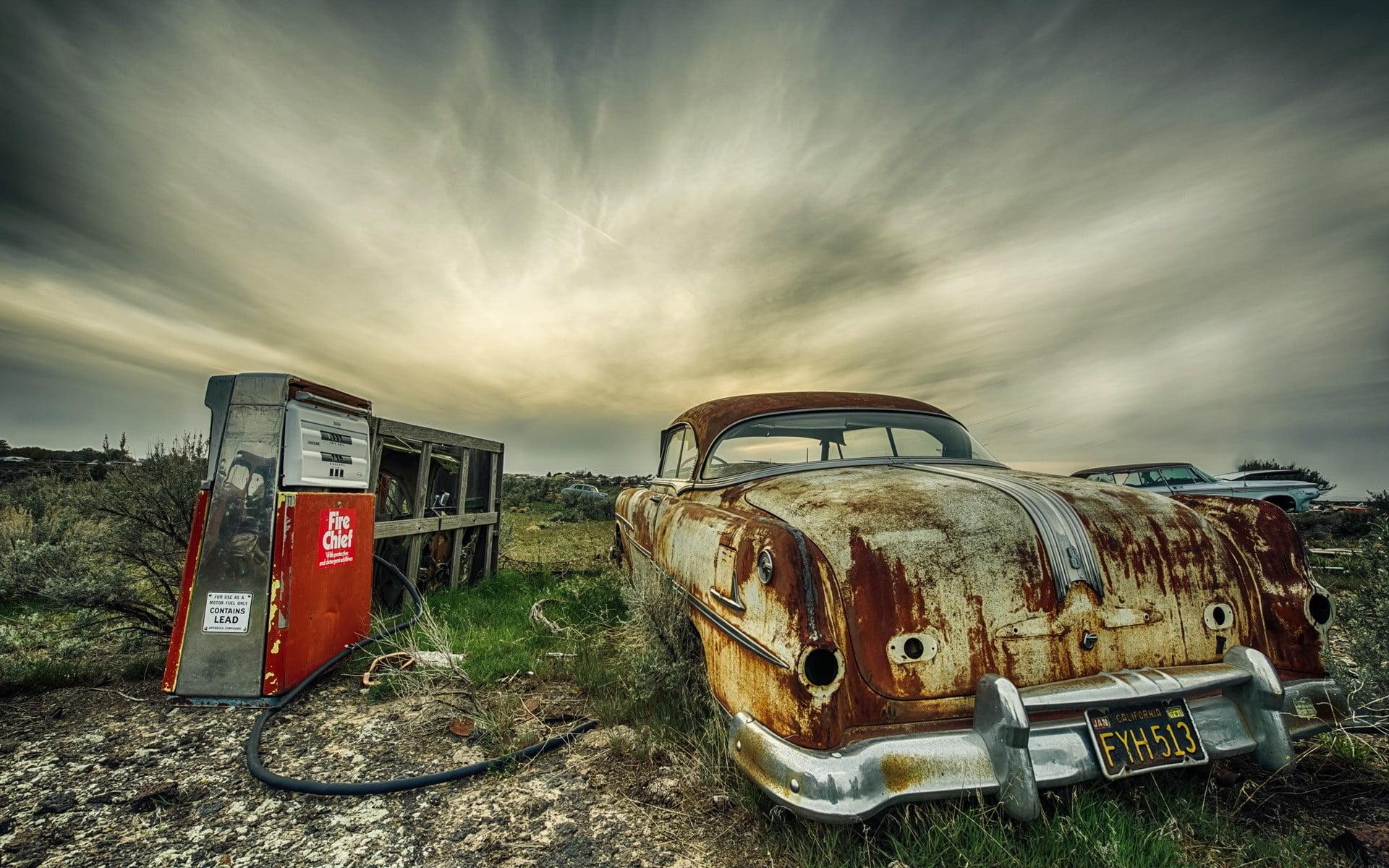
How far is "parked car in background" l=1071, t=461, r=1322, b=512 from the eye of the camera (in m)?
12.7

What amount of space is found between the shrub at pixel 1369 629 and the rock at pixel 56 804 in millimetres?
4620

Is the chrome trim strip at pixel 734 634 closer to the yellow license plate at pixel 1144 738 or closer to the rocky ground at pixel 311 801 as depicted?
the rocky ground at pixel 311 801

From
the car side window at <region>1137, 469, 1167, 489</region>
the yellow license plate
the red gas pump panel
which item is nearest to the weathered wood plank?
the red gas pump panel

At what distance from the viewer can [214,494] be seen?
2.96 metres

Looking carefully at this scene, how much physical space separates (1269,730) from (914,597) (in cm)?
121

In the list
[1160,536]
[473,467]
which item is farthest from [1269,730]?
[473,467]

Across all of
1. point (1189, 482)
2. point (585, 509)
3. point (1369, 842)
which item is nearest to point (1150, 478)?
point (1189, 482)

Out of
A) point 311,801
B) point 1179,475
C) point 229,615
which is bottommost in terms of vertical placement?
point 311,801

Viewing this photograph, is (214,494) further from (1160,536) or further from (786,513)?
(1160,536)

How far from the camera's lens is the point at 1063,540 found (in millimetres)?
1952

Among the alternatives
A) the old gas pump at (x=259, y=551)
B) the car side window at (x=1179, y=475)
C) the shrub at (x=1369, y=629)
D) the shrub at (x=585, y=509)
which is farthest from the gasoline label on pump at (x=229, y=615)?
the car side window at (x=1179, y=475)

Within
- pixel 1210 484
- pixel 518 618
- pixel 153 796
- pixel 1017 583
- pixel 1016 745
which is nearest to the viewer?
pixel 1016 745

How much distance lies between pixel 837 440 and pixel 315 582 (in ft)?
9.90

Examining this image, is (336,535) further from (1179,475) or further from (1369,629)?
(1179,475)
